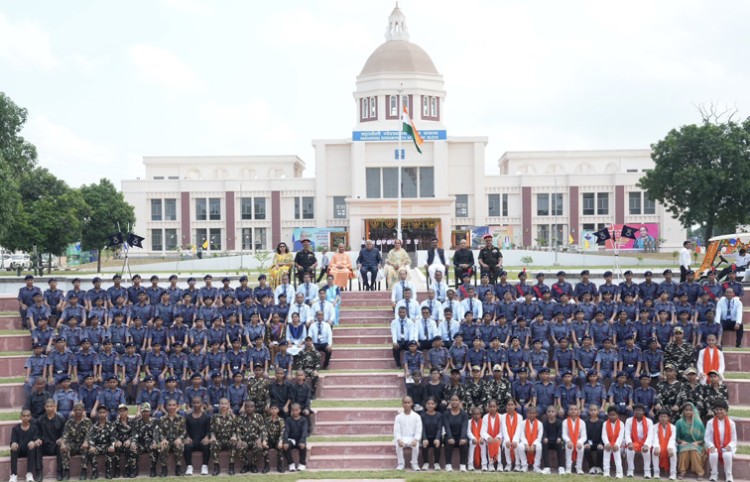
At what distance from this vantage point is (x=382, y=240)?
61531mm

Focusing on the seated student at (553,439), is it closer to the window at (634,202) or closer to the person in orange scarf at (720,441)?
the person in orange scarf at (720,441)

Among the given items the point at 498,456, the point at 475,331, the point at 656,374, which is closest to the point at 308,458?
the point at 498,456

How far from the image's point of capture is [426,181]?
65.0 metres

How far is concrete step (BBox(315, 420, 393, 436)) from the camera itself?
14453 millimetres

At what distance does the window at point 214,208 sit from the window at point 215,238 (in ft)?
3.15

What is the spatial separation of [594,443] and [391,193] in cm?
5185

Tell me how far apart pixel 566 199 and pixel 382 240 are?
16057mm

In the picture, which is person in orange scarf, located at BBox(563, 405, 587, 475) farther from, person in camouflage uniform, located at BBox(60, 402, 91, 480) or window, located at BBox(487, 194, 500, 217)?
window, located at BBox(487, 194, 500, 217)

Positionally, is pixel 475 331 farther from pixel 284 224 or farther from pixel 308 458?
pixel 284 224

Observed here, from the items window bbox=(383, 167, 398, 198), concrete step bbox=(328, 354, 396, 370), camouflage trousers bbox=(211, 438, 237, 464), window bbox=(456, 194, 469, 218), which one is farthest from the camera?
window bbox=(456, 194, 469, 218)

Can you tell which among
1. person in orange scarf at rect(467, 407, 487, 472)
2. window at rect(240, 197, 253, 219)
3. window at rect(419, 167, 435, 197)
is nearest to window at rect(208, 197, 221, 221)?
window at rect(240, 197, 253, 219)

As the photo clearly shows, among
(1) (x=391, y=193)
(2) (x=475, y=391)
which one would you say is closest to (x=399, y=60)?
(1) (x=391, y=193)

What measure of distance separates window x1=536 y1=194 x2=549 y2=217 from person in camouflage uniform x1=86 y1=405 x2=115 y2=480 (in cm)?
5669

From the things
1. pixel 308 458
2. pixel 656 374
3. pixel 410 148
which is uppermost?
pixel 410 148
